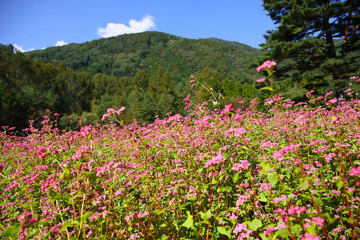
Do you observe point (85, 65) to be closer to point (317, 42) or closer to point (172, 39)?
point (172, 39)

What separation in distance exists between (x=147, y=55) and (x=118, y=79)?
52.8m

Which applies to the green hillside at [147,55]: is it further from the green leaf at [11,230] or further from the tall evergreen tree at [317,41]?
the green leaf at [11,230]

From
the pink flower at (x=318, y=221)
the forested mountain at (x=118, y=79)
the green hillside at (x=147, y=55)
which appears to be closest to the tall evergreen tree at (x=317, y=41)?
the forested mountain at (x=118, y=79)

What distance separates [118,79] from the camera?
95.4m

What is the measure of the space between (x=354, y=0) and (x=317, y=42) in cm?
601

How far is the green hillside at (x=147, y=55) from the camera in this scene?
348 ft

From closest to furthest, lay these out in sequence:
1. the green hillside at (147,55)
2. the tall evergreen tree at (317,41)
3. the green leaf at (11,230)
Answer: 1. the green leaf at (11,230)
2. the tall evergreen tree at (317,41)
3. the green hillside at (147,55)

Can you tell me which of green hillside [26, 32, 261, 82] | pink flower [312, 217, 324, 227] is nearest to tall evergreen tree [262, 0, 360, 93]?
pink flower [312, 217, 324, 227]

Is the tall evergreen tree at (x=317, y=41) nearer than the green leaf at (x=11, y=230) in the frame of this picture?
No

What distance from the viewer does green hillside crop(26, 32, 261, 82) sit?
348 ft

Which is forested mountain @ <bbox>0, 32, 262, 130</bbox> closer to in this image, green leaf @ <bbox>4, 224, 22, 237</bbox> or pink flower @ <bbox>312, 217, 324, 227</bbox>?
pink flower @ <bbox>312, 217, 324, 227</bbox>

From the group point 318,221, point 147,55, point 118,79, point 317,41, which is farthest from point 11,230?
point 147,55

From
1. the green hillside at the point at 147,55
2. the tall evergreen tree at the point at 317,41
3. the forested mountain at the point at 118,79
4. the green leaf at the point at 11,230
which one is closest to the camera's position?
the green leaf at the point at 11,230

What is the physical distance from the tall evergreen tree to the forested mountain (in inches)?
145
